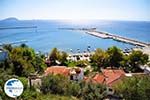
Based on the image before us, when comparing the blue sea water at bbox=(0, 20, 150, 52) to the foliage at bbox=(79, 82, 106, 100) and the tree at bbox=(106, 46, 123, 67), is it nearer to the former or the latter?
the tree at bbox=(106, 46, 123, 67)

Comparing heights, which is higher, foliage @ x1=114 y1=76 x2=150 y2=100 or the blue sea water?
foliage @ x1=114 y1=76 x2=150 y2=100

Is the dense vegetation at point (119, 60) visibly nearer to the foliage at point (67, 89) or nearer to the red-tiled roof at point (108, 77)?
the red-tiled roof at point (108, 77)

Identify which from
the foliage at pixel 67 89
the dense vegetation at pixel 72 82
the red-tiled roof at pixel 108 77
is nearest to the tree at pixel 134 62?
the dense vegetation at pixel 72 82

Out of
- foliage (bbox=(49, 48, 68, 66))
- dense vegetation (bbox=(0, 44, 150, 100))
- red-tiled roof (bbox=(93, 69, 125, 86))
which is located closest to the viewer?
dense vegetation (bbox=(0, 44, 150, 100))

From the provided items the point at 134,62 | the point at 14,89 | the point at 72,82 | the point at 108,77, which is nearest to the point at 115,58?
the point at 134,62

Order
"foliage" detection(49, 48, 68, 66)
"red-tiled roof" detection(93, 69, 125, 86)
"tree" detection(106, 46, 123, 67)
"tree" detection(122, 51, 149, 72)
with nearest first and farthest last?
1. "red-tiled roof" detection(93, 69, 125, 86)
2. "tree" detection(122, 51, 149, 72)
3. "tree" detection(106, 46, 123, 67)
4. "foliage" detection(49, 48, 68, 66)

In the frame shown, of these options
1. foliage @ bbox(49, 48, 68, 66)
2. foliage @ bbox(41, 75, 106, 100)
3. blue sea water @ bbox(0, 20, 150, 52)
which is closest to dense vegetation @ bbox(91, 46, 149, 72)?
foliage @ bbox(49, 48, 68, 66)

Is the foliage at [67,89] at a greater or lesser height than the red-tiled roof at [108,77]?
greater

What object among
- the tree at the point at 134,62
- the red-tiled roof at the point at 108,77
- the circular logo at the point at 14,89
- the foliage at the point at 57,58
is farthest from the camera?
the foliage at the point at 57,58

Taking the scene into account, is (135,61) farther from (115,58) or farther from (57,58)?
(57,58)

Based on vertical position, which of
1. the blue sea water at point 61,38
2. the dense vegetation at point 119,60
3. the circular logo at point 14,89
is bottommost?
the blue sea water at point 61,38

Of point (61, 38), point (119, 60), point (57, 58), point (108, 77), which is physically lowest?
point (61, 38)

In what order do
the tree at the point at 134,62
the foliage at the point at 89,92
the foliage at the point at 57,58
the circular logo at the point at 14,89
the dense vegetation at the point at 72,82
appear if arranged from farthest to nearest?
1. the foliage at the point at 57,58
2. the tree at the point at 134,62
3. the foliage at the point at 89,92
4. the dense vegetation at the point at 72,82
5. the circular logo at the point at 14,89
